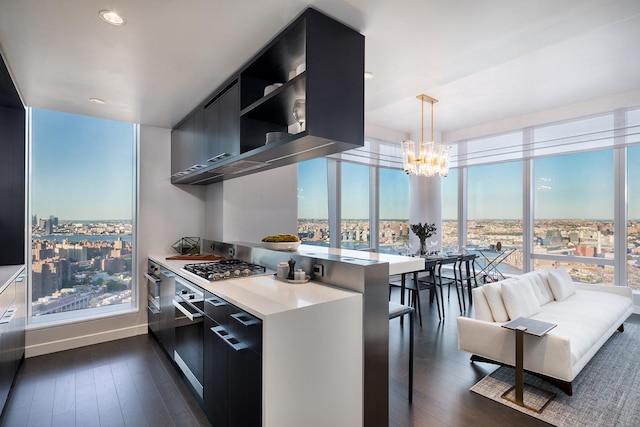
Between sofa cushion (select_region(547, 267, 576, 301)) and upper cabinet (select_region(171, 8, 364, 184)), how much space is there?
3368 millimetres

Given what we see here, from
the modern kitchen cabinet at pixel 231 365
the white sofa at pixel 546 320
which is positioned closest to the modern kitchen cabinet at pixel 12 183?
the modern kitchen cabinet at pixel 231 365

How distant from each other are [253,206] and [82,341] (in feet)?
7.72

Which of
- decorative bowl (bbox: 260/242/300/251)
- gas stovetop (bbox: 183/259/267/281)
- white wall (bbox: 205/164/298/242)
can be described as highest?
white wall (bbox: 205/164/298/242)

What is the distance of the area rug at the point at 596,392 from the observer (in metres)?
2.21

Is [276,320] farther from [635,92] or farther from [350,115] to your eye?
[635,92]

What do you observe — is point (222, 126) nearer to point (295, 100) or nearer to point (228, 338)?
point (295, 100)

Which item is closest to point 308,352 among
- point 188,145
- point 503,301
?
point 503,301

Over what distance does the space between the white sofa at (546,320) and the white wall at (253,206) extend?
222 centimetres

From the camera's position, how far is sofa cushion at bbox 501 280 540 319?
2982mm

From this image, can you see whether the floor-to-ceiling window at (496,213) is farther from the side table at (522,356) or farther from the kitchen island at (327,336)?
the kitchen island at (327,336)

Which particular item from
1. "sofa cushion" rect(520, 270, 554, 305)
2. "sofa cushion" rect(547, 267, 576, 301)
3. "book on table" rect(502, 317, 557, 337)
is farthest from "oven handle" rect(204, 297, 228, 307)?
"sofa cushion" rect(547, 267, 576, 301)

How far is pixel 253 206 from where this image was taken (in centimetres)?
373

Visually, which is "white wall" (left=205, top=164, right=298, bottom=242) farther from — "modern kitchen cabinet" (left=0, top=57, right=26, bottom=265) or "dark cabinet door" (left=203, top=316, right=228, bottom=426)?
"modern kitchen cabinet" (left=0, top=57, right=26, bottom=265)

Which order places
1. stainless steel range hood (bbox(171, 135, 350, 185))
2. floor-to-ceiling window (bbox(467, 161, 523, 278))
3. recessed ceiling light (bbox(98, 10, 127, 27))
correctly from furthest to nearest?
floor-to-ceiling window (bbox(467, 161, 523, 278)) < stainless steel range hood (bbox(171, 135, 350, 185)) < recessed ceiling light (bbox(98, 10, 127, 27))
